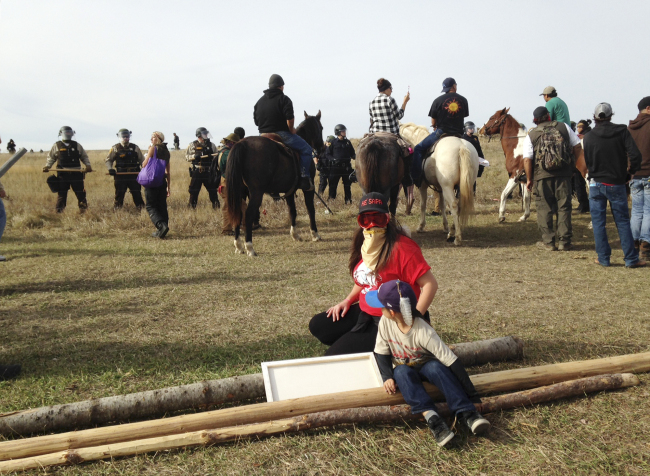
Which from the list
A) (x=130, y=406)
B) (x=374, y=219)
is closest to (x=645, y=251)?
(x=374, y=219)

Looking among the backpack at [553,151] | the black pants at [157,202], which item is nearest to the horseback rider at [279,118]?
the black pants at [157,202]

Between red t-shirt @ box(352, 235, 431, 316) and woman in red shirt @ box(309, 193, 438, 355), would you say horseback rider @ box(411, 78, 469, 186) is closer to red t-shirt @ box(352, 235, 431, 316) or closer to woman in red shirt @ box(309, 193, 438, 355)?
woman in red shirt @ box(309, 193, 438, 355)

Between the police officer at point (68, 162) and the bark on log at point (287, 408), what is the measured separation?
1169cm

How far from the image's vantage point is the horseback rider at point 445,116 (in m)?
9.16

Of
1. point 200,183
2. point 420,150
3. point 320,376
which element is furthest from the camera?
point 200,183

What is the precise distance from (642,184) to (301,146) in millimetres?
5511

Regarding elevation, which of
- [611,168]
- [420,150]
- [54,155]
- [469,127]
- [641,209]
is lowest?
[641,209]

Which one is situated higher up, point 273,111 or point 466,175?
point 273,111

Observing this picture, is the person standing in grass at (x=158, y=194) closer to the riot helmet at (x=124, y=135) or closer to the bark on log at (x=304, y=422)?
the riot helmet at (x=124, y=135)

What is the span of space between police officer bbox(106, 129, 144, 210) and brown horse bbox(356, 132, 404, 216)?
7908mm

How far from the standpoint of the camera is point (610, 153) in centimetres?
692

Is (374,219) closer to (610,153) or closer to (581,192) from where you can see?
(610,153)

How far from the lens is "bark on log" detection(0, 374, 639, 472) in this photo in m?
2.83

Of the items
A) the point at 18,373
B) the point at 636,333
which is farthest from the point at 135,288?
the point at 636,333
